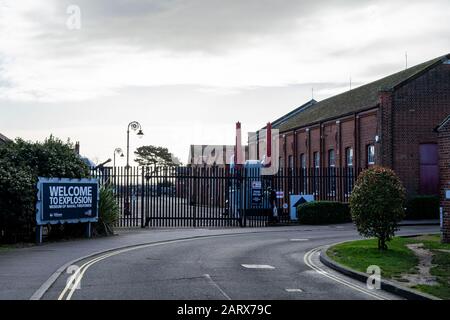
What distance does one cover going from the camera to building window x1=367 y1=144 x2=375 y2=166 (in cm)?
3666

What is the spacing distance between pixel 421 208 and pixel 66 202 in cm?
2097

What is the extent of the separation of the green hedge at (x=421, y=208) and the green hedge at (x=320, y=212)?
4310 mm

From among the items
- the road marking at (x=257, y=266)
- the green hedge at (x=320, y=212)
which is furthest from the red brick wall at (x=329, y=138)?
the road marking at (x=257, y=266)

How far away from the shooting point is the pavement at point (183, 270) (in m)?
10.3

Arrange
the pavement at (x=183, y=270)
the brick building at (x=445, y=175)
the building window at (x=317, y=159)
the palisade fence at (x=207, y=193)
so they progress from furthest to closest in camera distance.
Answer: the building window at (x=317, y=159)
the palisade fence at (x=207, y=193)
the brick building at (x=445, y=175)
the pavement at (x=183, y=270)

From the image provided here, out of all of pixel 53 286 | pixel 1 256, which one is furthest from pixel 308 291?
pixel 1 256

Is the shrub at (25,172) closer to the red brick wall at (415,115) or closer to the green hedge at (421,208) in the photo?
Result: the green hedge at (421,208)

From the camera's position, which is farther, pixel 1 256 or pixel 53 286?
pixel 1 256

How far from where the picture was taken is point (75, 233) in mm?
21859

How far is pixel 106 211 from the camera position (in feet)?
75.4

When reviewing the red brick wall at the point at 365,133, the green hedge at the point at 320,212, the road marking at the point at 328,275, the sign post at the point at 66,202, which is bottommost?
the road marking at the point at 328,275

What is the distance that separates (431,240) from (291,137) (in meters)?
31.5
